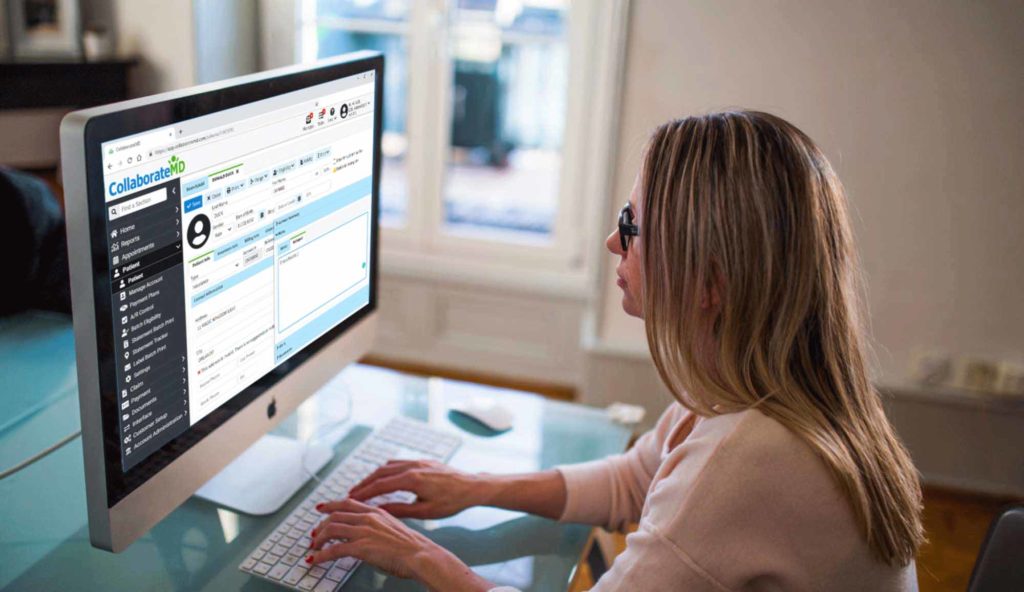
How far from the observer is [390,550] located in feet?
3.38

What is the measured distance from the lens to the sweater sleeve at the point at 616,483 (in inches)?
48.2

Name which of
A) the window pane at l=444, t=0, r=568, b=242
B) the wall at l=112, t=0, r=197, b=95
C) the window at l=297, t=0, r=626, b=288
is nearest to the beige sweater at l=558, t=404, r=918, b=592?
the window at l=297, t=0, r=626, b=288

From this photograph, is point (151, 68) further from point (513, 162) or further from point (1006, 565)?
point (1006, 565)

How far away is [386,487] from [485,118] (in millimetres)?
2226

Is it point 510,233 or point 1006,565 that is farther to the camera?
point 510,233

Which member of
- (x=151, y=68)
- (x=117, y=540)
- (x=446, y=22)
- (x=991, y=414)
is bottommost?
(x=991, y=414)

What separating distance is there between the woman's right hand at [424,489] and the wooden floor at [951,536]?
980mm

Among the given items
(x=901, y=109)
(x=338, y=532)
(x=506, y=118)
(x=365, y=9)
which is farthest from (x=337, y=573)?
(x=365, y=9)

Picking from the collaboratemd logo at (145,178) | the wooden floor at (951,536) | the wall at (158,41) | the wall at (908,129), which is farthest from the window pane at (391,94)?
the collaboratemd logo at (145,178)

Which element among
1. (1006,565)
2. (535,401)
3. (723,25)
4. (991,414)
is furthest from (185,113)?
(991,414)

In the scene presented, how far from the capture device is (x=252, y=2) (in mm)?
3160

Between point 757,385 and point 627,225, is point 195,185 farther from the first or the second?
→ point 757,385

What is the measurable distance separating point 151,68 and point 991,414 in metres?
2.89

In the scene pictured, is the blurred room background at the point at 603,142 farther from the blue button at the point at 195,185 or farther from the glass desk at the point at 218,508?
the blue button at the point at 195,185
